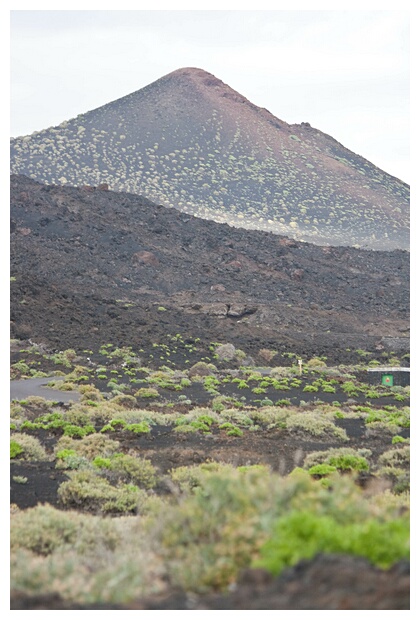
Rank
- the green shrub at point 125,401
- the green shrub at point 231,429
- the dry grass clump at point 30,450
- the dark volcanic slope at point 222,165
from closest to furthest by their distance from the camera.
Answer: the dry grass clump at point 30,450 → the green shrub at point 231,429 → the green shrub at point 125,401 → the dark volcanic slope at point 222,165

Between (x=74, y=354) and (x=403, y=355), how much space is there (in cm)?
2535

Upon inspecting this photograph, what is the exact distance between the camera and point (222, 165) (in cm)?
13475

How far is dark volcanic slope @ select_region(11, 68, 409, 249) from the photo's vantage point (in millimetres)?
120500

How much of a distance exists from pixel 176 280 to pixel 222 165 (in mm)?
62053

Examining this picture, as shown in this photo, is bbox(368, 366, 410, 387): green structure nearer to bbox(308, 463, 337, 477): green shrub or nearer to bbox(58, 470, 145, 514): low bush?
bbox(308, 463, 337, 477): green shrub

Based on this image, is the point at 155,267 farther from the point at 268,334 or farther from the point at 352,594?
the point at 352,594

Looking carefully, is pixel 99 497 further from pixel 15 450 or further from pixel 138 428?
pixel 138 428

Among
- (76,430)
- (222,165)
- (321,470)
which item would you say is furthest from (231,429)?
(222,165)

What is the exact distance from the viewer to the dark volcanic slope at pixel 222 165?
395 ft

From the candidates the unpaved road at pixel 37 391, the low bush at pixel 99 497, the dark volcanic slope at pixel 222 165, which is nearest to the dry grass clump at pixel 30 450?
the low bush at pixel 99 497

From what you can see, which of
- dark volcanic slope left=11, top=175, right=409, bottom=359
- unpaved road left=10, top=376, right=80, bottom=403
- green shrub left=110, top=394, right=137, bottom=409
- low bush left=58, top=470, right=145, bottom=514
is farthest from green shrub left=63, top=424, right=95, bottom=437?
dark volcanic slope left=11, top=175, right=409, bottom=359

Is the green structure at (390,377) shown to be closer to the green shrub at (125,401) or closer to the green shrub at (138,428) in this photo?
the green shrub at (125,401)

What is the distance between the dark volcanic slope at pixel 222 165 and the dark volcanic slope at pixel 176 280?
2505 cm

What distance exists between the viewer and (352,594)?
525 centimetres
